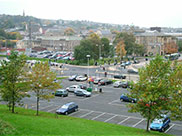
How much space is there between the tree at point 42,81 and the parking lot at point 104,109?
4.20 m

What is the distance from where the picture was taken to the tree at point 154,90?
20016 millimetres

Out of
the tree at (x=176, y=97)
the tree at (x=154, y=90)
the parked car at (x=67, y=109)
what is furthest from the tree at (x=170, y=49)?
the tree at (x=154, y=90)

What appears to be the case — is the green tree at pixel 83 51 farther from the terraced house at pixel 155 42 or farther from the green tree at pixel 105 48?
the terraced house at pixel 155 42

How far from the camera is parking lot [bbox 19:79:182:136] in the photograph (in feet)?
85.3

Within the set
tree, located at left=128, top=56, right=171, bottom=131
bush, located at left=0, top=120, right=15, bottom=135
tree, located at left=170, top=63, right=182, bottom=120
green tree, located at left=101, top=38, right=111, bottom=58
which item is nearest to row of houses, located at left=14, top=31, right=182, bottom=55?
green tree, located at left=101, top=38, right=111, bottom=58

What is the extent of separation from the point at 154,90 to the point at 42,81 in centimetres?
1161

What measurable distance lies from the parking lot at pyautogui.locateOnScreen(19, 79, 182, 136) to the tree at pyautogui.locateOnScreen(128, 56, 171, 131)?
453 centimetres

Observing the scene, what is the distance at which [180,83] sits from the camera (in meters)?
21.4

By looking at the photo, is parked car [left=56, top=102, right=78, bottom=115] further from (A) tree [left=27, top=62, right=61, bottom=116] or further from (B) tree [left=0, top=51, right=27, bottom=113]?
(B) tree [left=0, top=51, right=27, bottom=113]

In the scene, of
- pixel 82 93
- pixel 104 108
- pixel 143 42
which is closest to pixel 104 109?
pixel 104 108

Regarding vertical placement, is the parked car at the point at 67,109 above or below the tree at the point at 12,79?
below

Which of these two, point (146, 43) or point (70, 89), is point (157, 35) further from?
point (70, 89)

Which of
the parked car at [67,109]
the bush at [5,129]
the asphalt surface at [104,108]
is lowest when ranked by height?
the asphalt surface at [104,108]

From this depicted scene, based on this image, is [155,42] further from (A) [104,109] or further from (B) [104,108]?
(A) [104,109]
